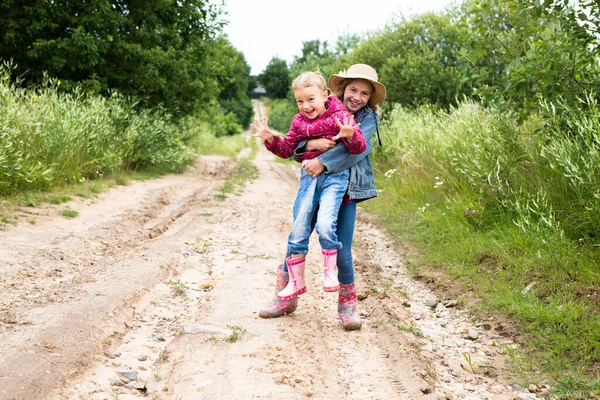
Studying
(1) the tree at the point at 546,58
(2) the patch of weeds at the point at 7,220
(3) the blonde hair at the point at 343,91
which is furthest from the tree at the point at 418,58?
(3) the blonde hair at the point at 343,91

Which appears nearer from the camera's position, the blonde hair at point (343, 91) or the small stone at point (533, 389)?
the small stone at point (533, 389)

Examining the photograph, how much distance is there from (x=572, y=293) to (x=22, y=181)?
24.8ft

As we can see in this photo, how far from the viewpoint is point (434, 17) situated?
20.7 meters

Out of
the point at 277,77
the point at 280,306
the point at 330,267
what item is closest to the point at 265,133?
the point at 330,267

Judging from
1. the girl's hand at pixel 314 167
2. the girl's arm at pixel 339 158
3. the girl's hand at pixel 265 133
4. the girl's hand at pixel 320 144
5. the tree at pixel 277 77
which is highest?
the tree at pixel 277 77

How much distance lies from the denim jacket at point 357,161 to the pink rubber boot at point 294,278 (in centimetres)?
63

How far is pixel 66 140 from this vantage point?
10008 mm

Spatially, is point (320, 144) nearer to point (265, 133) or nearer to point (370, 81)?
point (265, 133)

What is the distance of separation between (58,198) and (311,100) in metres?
5.94

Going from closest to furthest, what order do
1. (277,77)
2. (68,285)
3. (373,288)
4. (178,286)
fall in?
(68,285)
(178,286)
(373,288)
(277,77)

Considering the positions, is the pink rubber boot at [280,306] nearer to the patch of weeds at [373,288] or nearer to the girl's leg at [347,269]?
the girl's leg at [347,269]

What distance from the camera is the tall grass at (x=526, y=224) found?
433 cm

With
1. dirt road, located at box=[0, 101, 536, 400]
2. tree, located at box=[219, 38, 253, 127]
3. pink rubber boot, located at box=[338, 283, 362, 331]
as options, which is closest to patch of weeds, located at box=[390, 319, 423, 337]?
dirt road, located at box=[0, 101, 536, 400]

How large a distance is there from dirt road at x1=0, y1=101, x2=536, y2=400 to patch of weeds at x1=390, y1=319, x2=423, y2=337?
0.4 inches
